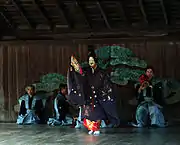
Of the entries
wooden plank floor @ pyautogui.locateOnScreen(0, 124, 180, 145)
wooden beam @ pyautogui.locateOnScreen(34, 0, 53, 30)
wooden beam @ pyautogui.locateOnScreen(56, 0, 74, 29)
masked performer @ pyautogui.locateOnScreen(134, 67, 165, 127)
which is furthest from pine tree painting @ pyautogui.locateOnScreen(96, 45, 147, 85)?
wooden plank floor @ pyautogui.locateOnScreen(0, 124, 180, 145)

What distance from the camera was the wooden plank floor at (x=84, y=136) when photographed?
6254 millimetres

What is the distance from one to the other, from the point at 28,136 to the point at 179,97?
12.2 feet

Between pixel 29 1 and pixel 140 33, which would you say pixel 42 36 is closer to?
pixel 29 1

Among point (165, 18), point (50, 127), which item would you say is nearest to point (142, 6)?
point (165, 18)

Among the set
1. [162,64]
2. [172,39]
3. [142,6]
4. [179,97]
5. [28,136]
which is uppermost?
[142,6]

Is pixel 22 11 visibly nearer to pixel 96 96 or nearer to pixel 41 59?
pixel 41 59

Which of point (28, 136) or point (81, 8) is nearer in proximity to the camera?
point (28, 136)

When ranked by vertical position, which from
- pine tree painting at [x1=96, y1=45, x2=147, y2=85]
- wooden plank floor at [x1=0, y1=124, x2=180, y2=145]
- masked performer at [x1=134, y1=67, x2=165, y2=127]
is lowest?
wooden plank floor at [x1=0, y1=124, x2=180, y2=145]

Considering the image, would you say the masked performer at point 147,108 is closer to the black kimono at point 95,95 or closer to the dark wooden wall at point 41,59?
the dark wooden wall at point 41,59

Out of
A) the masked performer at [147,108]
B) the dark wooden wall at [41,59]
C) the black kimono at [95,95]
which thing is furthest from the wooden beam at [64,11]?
the masked performer at [147,108]

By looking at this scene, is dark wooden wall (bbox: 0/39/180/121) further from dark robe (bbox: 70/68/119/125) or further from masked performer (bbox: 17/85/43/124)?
dark robe (bbox: 70/68/119/125)

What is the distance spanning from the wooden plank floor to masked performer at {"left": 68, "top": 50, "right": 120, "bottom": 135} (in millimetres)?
311

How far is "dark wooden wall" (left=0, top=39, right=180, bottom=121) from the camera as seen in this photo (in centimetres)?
907

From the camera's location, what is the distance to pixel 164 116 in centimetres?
898
